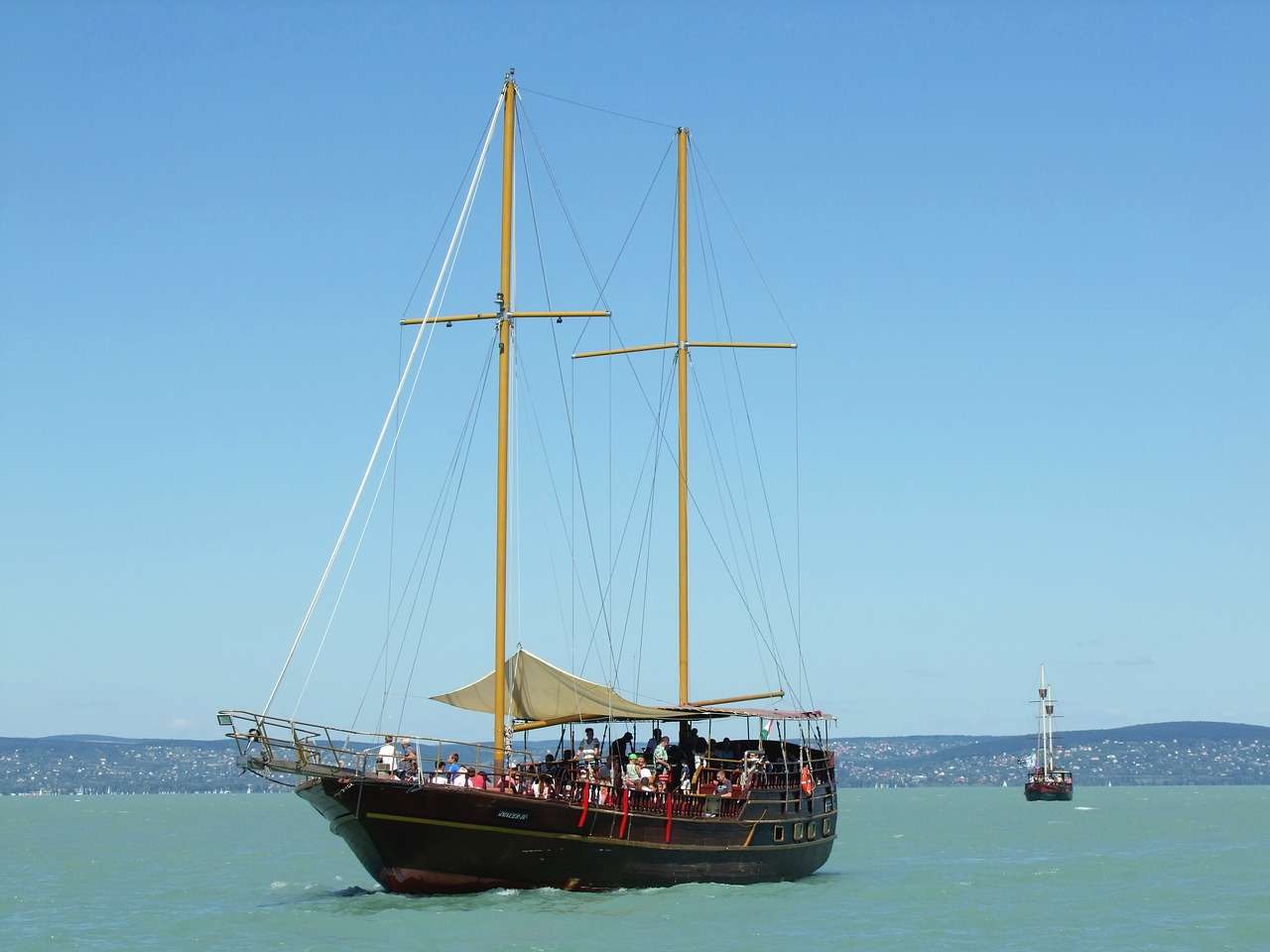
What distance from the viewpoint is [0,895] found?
50562 mm

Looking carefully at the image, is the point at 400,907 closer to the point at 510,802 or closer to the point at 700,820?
the point at 510,802

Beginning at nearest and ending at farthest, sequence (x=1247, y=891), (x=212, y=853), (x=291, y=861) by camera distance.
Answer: (x=1247, y=891)
(x=291, y=861)
(x=212, y=853)

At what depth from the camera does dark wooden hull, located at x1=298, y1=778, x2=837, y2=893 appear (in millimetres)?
35062

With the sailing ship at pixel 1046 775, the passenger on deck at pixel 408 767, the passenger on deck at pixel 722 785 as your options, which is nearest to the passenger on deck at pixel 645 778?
the passenger on deck at pixel 722 785

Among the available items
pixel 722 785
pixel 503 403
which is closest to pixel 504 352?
pixel 503 403

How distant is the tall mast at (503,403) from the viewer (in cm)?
3791

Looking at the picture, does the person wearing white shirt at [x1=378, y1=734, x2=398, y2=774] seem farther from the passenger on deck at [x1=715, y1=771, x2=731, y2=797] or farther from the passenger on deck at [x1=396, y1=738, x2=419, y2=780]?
the passenger on deck at [x1=715, y1=771, x2=731, y2=797]

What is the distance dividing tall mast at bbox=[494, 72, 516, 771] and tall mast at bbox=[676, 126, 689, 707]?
1017cm

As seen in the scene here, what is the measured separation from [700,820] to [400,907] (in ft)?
24.8

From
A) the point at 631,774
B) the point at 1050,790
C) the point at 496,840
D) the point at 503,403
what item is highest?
the point at 503,403

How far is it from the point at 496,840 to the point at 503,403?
10.6 meters

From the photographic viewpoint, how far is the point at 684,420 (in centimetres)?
5047

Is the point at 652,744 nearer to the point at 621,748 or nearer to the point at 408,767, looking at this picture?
the point at 621,748

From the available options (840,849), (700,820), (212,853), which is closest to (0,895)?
(700,820)
